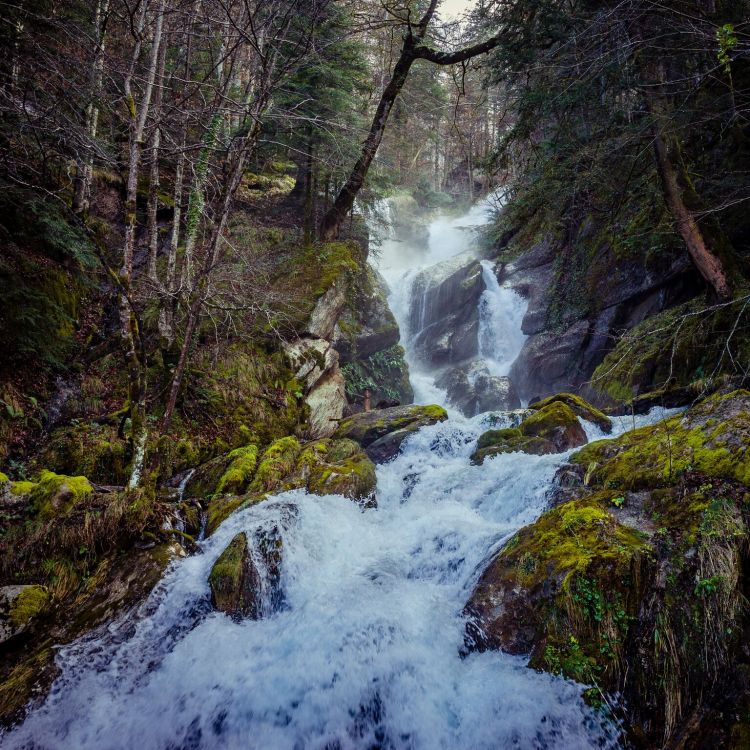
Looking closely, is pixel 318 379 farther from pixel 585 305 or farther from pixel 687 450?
pixel 585 305

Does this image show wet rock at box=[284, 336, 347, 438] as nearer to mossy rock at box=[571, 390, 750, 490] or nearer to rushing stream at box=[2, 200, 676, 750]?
rushing stream at box=[2, 200, 676, 750]

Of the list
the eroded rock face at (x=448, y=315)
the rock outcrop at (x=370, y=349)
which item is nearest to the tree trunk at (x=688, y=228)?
the rock outcrop at (x=370, y=349)

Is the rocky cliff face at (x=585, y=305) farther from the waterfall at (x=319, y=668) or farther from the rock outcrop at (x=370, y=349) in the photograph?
the waterfall at (x=319, y=668)

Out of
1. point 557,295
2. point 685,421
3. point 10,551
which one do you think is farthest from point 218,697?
point 557,295

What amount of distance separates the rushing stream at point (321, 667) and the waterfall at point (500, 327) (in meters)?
13.1

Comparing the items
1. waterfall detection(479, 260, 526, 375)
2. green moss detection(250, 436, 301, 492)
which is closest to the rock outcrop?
waterfall detection(479, 260, 526, 375)

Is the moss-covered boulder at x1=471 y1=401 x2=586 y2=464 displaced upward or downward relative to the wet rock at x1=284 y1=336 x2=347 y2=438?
downward

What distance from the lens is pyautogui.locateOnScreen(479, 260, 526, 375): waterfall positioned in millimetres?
18047

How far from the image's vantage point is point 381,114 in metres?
9.69

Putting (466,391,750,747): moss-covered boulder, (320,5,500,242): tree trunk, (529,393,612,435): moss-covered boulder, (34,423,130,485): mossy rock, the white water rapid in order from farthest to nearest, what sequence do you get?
1. the white water rapid
2. (529,393,612,435): moss-covered boulder
3. (320,5,500,242): tree trunk
4. (34,423,130,485): mossy rock
5. (466,391,750,747): moss-covered boulder

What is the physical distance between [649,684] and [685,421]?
10.0 ft

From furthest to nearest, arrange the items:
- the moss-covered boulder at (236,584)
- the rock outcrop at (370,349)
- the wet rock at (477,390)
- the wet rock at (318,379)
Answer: the wet rock at (477,390) < the rock outcrop at (370,349) < the wet rock at (318,379) < the moss-covered boulder at (236,584)

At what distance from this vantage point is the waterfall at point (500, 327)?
18047mm

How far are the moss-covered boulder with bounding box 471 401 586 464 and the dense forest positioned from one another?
7 cm
